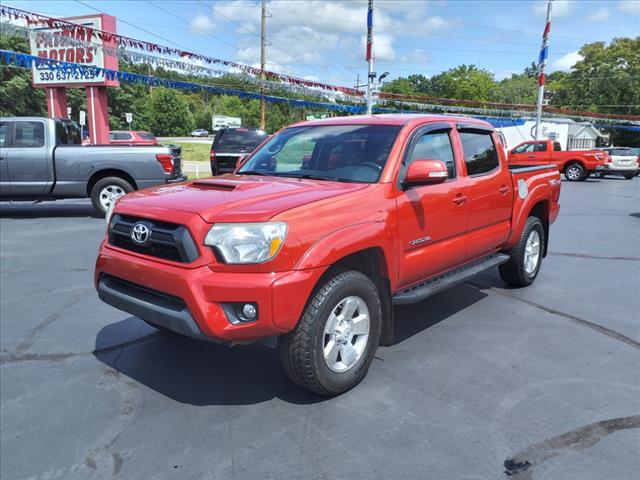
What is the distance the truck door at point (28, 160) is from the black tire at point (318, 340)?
8.67m

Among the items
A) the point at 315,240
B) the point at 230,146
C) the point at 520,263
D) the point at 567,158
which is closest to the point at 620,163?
the point at 567,158

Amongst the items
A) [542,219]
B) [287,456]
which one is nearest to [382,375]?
[287,456]

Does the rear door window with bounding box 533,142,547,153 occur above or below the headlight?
above

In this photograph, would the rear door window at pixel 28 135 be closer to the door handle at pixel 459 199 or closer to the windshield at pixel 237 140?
the windshield at pixel 237 140

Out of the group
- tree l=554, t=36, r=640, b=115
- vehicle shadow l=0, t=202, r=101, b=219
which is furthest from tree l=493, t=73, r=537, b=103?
vehicle shadow l=0, t=202, r=101, b=219

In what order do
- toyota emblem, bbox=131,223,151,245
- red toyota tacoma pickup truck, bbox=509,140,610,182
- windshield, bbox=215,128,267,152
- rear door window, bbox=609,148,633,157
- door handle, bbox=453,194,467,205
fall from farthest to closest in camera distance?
rear door window, bbox=609,148,633,157
red toyota tacoma pickup truck, bbox=509,140,610,182
windshield, bbox=215,128,267,152
door handle, bbox=453,194,467,205
toyota emblem, bbox=131,223,151,245

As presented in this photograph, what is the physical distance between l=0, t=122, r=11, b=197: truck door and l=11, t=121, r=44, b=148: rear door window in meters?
0.16

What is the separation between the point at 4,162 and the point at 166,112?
2687 inches

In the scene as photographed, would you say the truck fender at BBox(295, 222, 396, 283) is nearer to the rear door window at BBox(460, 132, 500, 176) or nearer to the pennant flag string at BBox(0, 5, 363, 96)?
the rear door window at BBox(460, 132, 500, 176)

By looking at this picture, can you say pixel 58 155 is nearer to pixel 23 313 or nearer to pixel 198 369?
pixel 23 313

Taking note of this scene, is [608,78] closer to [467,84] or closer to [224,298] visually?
[467,84]

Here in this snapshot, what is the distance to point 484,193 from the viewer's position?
4609 millimetres

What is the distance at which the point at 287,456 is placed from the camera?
269cm

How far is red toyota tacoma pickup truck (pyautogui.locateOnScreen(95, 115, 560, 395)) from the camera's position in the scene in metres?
2.83
